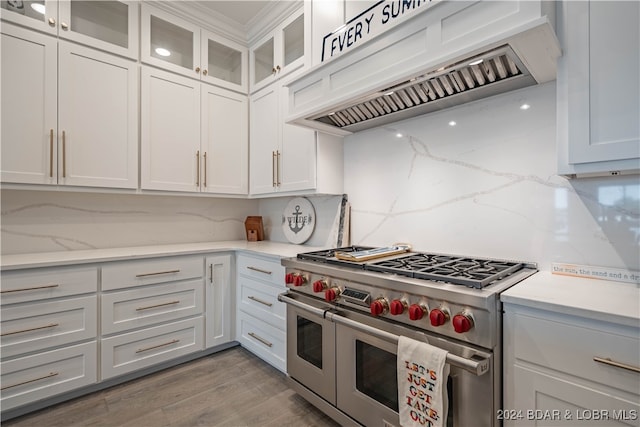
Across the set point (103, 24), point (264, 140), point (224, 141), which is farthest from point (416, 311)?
point (103, 24)

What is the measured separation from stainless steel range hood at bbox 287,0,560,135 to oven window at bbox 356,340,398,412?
4.08ft

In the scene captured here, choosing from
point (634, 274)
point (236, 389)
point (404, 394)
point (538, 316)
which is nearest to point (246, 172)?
point (236, 389)

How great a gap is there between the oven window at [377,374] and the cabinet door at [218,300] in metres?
1.37

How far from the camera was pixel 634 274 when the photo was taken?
→ 120cm

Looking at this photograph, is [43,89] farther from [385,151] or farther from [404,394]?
[404,394]

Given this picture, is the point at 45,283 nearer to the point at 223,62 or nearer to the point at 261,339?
the point at 261,339

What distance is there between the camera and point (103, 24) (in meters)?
2.14

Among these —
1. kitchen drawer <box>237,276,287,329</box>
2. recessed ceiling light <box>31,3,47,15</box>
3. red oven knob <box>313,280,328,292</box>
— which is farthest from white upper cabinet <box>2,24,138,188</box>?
red oven knob <box>313,280,328,292</box>

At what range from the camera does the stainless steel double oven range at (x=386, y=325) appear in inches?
41.3

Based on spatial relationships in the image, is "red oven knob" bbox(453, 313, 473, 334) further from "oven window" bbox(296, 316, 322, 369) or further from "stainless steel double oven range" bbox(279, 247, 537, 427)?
"oven window" bbox(296, 316, 322, 369)

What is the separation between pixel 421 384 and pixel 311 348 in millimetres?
729

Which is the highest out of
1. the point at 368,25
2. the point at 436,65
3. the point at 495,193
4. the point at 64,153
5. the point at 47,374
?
the point at 368,25

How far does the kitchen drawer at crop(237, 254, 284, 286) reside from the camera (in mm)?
2035

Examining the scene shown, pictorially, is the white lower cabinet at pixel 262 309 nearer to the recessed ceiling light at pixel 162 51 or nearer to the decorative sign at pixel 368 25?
the decorative sign at pixel 368 25
